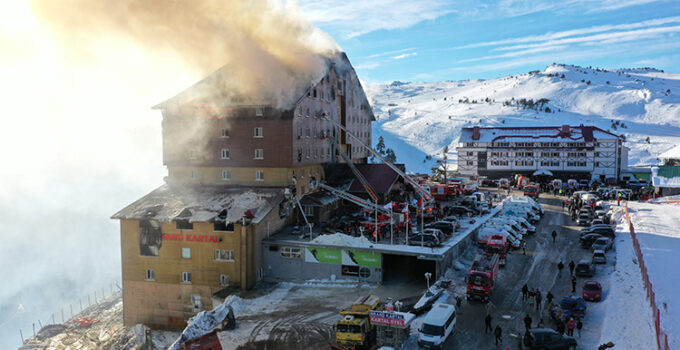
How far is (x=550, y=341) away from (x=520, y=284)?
1076cm

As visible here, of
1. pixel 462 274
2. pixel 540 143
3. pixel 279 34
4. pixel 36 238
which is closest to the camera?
pixel 462 274

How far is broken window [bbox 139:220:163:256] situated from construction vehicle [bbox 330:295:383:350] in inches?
815

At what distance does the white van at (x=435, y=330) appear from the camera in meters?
23.3

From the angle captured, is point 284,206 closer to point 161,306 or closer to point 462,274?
point 161,306

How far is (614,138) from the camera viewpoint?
9294 cm

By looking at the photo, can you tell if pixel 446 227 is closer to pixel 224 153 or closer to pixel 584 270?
pixel 584 270

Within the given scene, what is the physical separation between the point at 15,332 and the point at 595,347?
101 meters

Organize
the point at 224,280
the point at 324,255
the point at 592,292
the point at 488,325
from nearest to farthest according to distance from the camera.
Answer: the point at 488,325
the point at 592,292
the point at 324,255
the point at 224,280

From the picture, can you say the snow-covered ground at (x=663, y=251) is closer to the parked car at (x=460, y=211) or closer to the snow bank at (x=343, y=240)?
the parked car at (x=460, y=211)

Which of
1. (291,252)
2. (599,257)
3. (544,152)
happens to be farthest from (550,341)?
(544,152)

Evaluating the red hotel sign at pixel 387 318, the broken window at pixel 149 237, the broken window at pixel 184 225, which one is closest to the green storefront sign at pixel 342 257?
the broken window at pixel 184 225

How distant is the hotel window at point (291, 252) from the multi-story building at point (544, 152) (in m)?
72.4

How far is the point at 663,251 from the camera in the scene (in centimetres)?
4006

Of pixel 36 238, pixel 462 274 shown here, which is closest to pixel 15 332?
pixel 36 238
